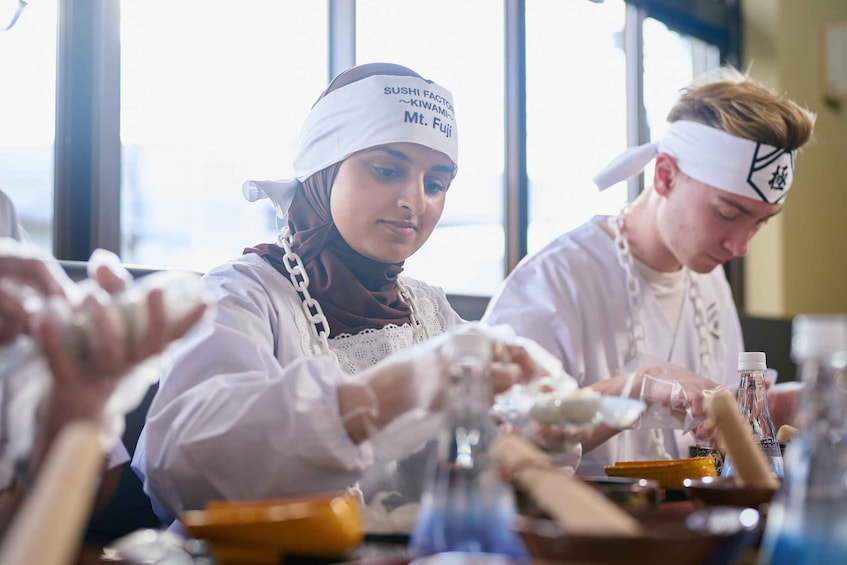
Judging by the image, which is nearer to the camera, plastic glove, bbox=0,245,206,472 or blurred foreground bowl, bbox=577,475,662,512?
plastic glove, bbox=0,245,206,472

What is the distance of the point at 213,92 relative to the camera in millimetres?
2635

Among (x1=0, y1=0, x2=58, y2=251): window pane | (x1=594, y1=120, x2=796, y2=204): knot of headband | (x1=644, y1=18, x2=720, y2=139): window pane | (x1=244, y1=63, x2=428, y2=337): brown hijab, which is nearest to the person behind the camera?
(x1=244, y1=63, x2=428, y2=337): brown hijab

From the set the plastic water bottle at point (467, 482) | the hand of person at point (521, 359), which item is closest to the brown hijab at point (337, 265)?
the hand of person at point (521, 359)

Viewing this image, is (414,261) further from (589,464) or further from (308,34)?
(589,464)

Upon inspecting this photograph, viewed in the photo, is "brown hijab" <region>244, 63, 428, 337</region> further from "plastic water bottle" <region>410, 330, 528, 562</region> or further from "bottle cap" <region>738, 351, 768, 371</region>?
"plastic water bottle" <region>410, 330, 528, 562</region>

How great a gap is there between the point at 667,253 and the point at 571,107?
1.72 meters

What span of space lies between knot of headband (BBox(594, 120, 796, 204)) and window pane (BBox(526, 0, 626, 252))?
1.31 m

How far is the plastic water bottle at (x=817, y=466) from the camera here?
0.67 meters

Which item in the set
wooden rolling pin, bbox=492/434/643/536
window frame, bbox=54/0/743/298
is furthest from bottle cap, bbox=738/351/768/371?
window frame, bbox=54/0/743/298

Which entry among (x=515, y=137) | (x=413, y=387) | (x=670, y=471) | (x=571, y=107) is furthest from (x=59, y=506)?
(x=571, y=107)

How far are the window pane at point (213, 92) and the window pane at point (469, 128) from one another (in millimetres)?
545

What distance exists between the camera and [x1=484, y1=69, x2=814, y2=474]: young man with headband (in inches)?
88.7

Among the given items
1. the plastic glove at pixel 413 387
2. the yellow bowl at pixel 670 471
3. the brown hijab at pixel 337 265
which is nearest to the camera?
the plastic glove at pixel 413 387

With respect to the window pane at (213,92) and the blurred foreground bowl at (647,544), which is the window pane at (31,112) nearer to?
the window pane at (213,92)
